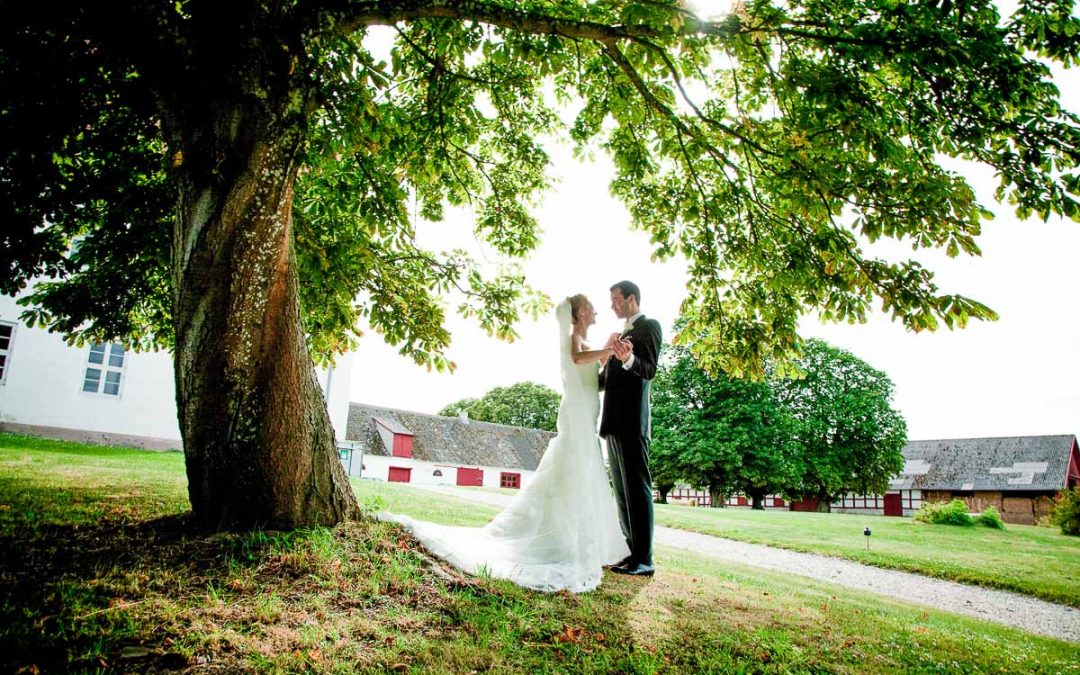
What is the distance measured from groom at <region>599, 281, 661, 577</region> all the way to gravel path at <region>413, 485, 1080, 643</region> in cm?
507

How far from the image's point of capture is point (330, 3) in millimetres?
4676

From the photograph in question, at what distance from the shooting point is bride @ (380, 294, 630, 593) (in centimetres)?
482

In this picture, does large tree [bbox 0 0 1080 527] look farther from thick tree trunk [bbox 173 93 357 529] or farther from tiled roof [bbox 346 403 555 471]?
tiled roof [bbox 346 403 555 471]

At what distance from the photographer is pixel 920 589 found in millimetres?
8789

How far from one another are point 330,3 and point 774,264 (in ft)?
18.5

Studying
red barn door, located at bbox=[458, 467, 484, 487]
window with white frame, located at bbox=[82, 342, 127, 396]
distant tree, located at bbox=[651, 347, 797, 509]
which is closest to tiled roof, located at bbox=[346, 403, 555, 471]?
red barn door, located at bbox=[458, 467, 484, 487]

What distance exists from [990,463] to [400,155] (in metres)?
58.5

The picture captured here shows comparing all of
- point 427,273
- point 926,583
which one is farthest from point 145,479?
point 926,583

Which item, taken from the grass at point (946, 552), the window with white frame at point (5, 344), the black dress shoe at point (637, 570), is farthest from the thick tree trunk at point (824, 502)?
the window with white frame at point (5, 344)

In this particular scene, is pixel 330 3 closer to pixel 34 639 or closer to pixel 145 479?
pixel 34 639

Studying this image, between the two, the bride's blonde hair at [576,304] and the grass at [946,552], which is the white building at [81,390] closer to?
the grass at [946,552]

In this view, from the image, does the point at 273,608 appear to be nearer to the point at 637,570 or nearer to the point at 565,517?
the point at 565,517

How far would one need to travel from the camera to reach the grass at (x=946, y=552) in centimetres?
945

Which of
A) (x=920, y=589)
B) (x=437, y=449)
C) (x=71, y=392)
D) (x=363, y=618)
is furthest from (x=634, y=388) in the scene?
(x=437, y=449)
